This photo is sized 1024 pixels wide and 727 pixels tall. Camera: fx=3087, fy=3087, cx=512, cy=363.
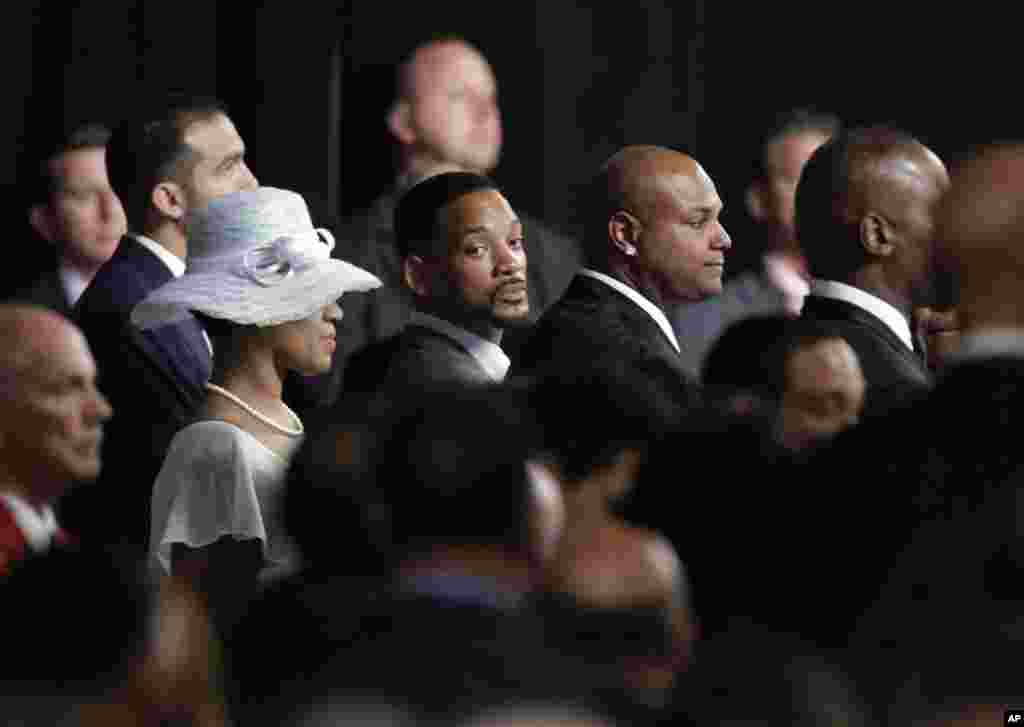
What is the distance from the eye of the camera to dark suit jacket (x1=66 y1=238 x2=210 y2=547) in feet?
20.6

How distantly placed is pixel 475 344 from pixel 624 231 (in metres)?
0.46

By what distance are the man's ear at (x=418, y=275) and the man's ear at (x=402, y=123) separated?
1886 mm

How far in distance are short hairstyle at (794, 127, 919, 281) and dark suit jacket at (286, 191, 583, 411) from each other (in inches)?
52.8

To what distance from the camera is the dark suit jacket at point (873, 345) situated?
20.1 feet

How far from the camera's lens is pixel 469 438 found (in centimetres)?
383

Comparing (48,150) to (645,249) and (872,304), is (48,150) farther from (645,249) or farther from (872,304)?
(872,304)

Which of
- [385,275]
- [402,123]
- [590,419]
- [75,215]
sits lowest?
[385,275]

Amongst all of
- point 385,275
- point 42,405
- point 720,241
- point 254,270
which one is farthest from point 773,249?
point 42,405

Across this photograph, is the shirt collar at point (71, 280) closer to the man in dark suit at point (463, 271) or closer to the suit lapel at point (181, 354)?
the suit lapel at point (181, 354)

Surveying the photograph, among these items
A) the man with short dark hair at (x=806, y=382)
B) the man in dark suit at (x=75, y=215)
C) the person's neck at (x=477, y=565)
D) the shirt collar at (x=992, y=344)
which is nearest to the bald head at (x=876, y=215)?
the man with short dark hair at (x=806, y=382)

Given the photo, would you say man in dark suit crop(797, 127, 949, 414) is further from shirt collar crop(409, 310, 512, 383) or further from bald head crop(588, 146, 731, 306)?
shirt collar crop(409, 310, 512, 383)

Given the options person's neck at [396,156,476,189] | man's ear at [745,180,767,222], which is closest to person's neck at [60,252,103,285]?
person's neck at [396,156,476,189]

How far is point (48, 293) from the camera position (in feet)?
27.2

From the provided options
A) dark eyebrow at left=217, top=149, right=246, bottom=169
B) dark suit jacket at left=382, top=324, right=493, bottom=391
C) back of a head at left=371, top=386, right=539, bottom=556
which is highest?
back of a head at left=371, top=386, right=539, bottom=556
